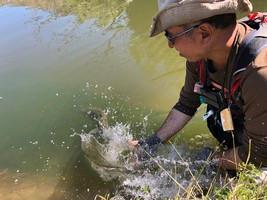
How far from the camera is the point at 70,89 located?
5656 millimetres

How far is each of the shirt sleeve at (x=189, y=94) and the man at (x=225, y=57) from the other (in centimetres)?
21

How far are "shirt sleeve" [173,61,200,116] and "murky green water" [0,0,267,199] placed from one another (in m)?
1.01

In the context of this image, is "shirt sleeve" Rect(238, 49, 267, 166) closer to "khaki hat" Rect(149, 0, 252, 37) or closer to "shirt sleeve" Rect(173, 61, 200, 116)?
"khaki hat" Rect(149, 0, 252, 37)

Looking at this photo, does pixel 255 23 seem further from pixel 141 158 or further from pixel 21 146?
pixel 21 146

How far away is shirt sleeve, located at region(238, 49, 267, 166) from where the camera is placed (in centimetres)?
208

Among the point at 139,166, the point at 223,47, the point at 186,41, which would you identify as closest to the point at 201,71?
the point at 223,47

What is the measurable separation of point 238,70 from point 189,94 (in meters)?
0.99

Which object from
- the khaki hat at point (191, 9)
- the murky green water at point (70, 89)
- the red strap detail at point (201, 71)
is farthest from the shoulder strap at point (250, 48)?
the murky green water at point (70, 89)

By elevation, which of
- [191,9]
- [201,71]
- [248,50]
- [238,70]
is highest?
[191,9]

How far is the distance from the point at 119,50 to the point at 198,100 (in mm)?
3826

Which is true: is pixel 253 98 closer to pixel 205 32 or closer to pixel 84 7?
pixel 205 32

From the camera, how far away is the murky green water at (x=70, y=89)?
4.09 metres

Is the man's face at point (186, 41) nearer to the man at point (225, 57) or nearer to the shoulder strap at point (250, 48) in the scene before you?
the man at point (225, 57)

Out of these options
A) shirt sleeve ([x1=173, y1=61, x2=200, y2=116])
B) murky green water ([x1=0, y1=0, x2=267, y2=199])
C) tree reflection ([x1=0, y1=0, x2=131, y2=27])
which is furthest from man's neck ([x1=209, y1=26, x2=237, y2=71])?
tree reflection ([x1=0, y1=0, x2=131, y2=27])
